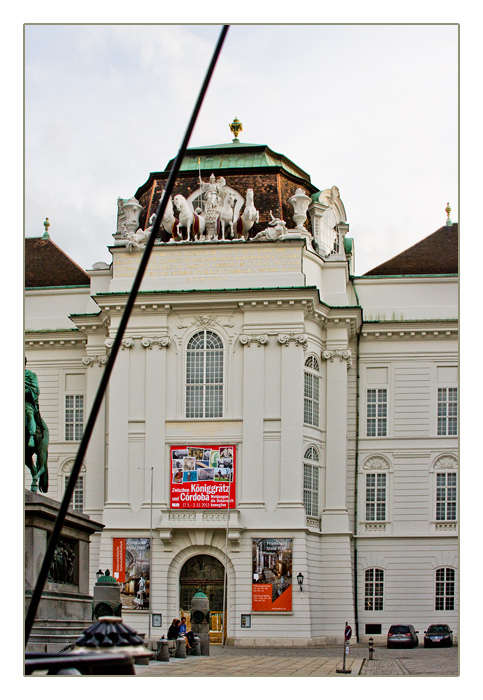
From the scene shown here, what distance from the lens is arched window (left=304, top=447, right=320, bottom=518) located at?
137 feet

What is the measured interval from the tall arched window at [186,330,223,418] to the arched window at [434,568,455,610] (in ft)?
30.0

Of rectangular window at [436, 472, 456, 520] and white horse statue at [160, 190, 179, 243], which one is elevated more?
white horse statue at [160, 190, 179, 243]

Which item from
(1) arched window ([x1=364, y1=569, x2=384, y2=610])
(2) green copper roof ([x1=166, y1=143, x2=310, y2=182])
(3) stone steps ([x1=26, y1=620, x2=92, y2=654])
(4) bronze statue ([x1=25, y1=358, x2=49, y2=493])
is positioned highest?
(2) green copper roof ([x1=166, y1=143, x2=310, y2=182])

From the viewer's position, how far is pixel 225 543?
40.7 metres

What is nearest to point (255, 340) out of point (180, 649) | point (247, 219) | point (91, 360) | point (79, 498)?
point (247, 219)

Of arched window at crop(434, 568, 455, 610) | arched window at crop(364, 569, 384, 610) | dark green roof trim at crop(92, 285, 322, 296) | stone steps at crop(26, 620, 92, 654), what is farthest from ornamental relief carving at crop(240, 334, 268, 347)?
stone steps at crop(26, 620, 92, 654)

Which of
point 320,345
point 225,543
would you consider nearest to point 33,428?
point 225,543

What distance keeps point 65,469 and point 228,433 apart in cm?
633

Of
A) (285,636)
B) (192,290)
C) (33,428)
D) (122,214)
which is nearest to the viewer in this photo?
(33,428)

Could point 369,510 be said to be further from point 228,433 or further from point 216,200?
point 216,200

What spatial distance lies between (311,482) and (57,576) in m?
22.3

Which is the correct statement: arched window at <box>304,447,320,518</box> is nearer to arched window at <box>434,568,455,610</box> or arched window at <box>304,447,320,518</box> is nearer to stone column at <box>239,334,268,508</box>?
stone column at <box>239,334,268,508</box>

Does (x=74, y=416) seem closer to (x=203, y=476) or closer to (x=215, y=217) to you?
(x=203, y=476)

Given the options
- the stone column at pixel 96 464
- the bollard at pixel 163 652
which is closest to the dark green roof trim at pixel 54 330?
the stone column at pixel 96 464
